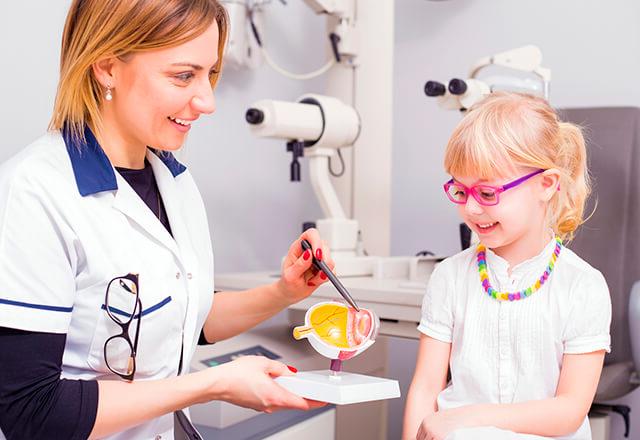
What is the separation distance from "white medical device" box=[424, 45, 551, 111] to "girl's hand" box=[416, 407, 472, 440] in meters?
0.75

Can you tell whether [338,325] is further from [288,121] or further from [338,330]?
[288,121]

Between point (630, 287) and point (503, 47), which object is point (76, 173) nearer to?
point (630, 287)

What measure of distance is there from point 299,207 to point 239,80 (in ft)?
1.83

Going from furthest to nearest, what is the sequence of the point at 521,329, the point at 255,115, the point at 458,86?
the point at 255,115 → the point at 458,86 → the point at 521,329

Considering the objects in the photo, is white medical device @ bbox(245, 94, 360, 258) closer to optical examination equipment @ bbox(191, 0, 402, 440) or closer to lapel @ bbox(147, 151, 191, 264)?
optical examination equipment @ bbox(191, 0, 402, 440)

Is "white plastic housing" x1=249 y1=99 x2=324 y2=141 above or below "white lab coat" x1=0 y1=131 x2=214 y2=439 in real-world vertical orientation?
above

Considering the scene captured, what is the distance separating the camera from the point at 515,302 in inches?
49.1

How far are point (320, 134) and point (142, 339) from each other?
1004 mm

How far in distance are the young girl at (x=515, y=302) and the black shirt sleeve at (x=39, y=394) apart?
532 mm

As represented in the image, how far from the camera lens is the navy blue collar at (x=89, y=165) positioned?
1.11 meters

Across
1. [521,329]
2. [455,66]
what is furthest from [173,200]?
[455,66]

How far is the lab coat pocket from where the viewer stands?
110 centimetres

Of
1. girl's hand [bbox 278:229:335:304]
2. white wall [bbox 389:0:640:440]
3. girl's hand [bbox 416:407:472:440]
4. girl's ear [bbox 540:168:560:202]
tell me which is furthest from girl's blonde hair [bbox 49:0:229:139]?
white wall [bbox 389:0:640:440]

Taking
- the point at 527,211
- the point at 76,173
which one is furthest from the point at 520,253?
the point at 76,173
